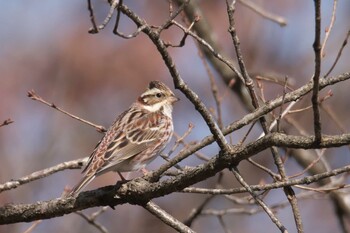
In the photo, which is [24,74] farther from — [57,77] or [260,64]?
[260,64]

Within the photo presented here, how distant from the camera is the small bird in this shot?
6.77 meters

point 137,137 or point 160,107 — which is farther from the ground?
point 160,107

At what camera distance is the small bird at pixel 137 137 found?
266 inches

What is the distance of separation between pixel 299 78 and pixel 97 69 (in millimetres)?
3973

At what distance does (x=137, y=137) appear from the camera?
739 centimetres

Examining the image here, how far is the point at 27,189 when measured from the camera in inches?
468

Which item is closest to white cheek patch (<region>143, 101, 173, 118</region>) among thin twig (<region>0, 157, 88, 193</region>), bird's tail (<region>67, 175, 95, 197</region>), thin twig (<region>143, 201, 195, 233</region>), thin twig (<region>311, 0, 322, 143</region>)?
thin twig (<region>0, 157, 88, 193</region>)

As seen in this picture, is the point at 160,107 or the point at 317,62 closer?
the point at 317,62

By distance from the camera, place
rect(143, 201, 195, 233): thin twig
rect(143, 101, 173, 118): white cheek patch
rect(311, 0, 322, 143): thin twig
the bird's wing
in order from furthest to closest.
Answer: rect(143, 101, 173, 118): white cheek patch < the bird's wing < rect(143, 201, 195, 233): thin twig < rect(311, 0, 322, 143): thin twig

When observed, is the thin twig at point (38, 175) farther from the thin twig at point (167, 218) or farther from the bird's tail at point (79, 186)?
the thin twig at point (167, 218)

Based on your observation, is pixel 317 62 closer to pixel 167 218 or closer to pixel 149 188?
pixel 149 188

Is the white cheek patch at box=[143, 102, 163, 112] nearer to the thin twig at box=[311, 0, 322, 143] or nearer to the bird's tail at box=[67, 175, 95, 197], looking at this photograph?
the bird's tail at box=[67, 175, 95, 197]

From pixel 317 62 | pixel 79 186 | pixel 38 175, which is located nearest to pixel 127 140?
pixel 38 175

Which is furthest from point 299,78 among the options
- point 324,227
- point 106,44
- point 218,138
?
point 218,138
